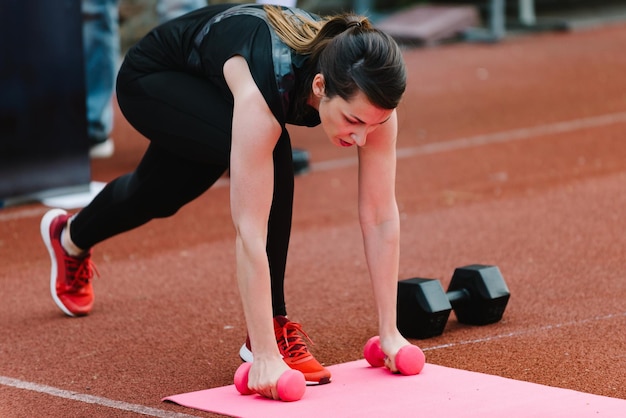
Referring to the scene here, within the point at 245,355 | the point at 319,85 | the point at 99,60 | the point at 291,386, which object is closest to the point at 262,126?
the point at 319,85

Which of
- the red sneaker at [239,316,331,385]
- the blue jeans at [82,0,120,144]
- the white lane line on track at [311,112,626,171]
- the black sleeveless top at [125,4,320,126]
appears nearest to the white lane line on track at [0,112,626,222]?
the white lane line on track at [311,112,626,171]

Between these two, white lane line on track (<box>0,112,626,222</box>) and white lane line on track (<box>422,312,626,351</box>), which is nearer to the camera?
white lane line on track (<box>422,312,626,351</box>)

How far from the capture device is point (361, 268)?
197 inches

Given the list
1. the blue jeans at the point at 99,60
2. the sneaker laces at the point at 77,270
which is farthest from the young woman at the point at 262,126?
the blue jeans at the point at 99,60

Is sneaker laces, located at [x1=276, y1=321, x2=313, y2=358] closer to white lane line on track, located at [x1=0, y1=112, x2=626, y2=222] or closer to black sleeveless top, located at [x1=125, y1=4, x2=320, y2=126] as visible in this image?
black sleeveless top, located at [x1=125, y1=4, x2=320, y2=126]

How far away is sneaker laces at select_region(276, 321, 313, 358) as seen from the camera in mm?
3502

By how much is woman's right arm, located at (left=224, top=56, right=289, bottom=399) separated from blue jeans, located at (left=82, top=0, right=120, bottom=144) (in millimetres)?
4317

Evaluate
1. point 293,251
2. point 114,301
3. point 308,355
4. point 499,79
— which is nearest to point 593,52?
point 499,79

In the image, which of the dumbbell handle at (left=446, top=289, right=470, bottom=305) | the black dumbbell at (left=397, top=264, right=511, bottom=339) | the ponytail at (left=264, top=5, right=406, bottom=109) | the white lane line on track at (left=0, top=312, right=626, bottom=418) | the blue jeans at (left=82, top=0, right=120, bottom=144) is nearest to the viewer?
the ponytail at (left=264, top=5, right=406, bottom=109)

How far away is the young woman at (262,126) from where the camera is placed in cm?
314

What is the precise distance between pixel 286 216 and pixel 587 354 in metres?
1.10

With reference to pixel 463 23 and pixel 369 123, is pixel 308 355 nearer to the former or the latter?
pixel 369 123

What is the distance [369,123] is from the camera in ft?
10.3

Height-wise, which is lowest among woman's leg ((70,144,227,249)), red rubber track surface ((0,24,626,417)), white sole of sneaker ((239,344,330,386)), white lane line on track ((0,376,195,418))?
red rubber track surface ((0,24,626,417))
